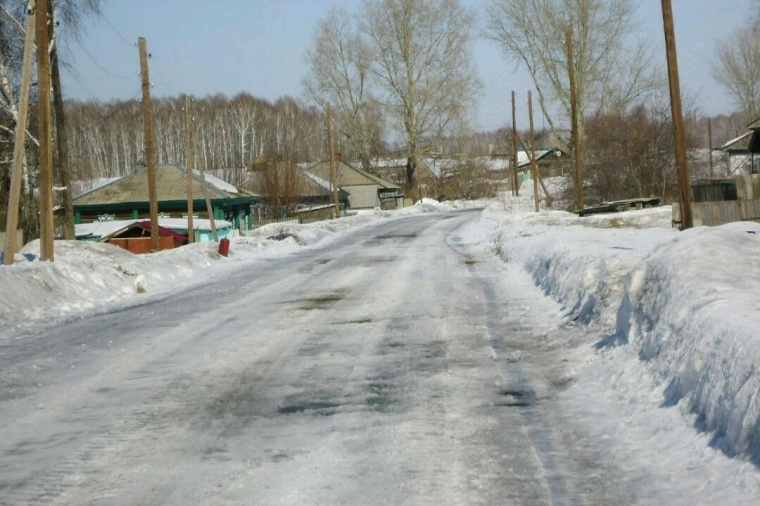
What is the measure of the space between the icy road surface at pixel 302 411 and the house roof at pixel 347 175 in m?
80.4

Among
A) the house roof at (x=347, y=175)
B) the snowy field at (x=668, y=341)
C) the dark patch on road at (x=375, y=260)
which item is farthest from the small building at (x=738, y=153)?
the snowy field at (x=668, y=341)

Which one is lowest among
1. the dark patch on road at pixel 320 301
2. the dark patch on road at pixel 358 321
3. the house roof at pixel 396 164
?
the dark patch on road at pixel 358 321

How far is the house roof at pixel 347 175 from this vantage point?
9381 centimetres

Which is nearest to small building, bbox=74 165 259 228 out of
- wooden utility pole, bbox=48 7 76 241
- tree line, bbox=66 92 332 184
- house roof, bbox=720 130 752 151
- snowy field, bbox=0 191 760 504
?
wooden utility pole, bbox=48 7 76 241

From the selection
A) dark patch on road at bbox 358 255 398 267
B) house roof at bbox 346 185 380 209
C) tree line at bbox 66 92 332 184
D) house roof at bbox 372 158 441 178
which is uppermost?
tree line at bbox 66 92 332 184

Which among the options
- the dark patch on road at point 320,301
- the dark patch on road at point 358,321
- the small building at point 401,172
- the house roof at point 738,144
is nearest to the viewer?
the dark patch on road at point 358,321

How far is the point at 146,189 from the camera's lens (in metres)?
64.9

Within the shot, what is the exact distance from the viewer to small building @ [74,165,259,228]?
64.6m

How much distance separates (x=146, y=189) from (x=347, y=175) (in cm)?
3428

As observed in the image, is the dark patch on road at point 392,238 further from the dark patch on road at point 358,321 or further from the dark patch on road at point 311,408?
the dark patch on road at point 311,408

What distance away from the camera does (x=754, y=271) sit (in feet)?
26.6

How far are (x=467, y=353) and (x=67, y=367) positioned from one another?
14.4 ft

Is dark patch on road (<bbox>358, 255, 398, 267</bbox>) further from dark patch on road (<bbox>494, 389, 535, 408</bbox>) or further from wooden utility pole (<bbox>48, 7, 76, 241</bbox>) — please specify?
dark patch on road (<bbox>494, 389, 535, 408</bbox>)

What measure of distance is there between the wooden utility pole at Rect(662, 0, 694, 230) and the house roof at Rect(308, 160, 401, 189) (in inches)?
2869
